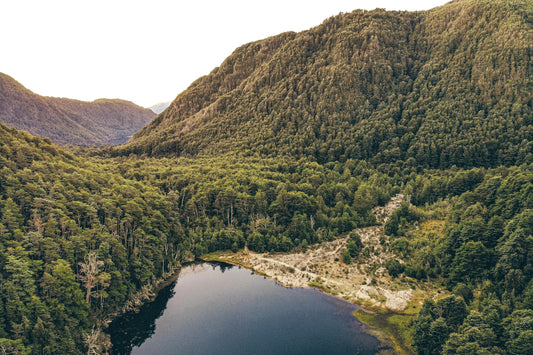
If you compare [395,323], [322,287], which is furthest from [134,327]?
[395,323]

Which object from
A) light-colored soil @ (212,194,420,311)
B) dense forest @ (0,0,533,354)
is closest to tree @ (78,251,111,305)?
dense forest @ (0,0,533,354)

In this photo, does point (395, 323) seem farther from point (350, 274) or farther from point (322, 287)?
point (350, 274)

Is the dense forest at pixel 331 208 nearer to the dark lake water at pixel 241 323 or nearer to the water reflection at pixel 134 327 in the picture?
the water reflection at pixel 134 327

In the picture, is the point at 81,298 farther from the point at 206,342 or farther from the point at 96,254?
the point at 206,342

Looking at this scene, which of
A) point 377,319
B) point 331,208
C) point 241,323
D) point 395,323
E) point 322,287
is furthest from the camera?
point 331,208

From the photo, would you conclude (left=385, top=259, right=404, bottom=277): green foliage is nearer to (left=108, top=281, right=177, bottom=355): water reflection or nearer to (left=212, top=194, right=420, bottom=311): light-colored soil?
(left=212, top=194, right=420, bottom=311): light-colored soil

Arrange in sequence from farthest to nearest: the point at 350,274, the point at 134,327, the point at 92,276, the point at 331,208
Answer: the point at 331,208 → the point at 350,274 → the point at 134,327 → the point at 92,276

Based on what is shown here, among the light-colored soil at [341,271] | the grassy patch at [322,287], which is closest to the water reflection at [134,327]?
the light-colored soil at [341,271]
